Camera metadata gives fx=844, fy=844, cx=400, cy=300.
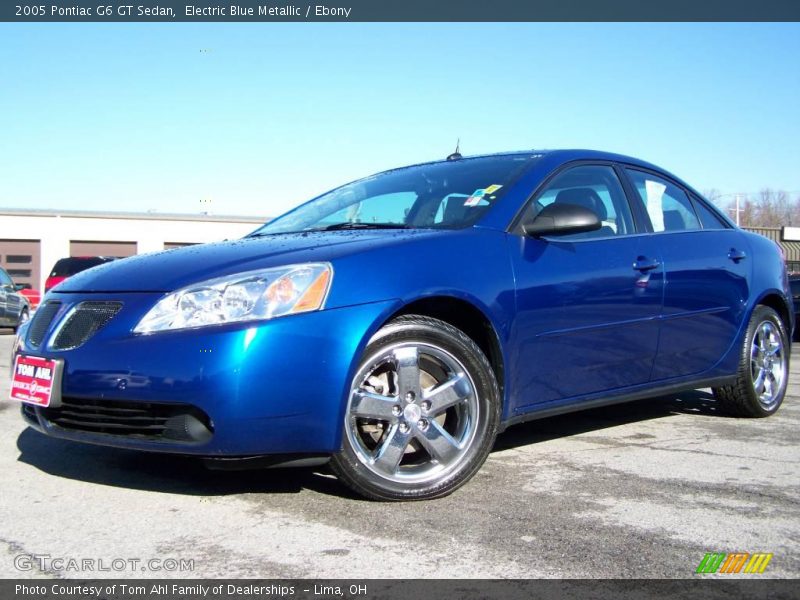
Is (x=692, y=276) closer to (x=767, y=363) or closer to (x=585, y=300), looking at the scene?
(x=585, y=300)

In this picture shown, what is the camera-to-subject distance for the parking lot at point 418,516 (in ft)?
8.23

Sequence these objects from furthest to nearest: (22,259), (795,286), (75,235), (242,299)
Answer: (75,235) < (22,259) < (795,286) < (242,299)

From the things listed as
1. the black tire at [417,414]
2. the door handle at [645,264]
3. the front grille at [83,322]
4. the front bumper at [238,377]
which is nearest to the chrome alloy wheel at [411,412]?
the black tire at [417,414]

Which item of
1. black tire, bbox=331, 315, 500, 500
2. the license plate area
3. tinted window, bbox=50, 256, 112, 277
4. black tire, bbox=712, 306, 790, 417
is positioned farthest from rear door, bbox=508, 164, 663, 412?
tinted window, bbox=50, 256, 112, 277

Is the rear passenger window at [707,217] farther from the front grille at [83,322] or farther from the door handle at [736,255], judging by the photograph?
the front grille at [83,322]

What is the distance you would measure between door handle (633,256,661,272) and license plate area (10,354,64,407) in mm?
2685

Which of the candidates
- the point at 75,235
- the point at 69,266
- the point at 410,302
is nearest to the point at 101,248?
the point at 75,235

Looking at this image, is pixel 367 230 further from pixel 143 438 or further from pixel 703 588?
pixel 703 588

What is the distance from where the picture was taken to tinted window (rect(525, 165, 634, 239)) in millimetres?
4168

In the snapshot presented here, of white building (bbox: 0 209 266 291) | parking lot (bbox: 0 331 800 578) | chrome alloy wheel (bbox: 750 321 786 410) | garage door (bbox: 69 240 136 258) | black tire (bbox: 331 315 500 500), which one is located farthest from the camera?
garage door (bbox: 69 240 136 258)

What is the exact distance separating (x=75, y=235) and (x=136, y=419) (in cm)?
3258

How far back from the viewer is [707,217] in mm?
5078

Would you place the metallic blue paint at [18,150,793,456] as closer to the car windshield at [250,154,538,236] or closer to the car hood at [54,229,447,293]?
the car hood at [54,229,447,293]

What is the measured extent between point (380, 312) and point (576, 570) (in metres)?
1.15
